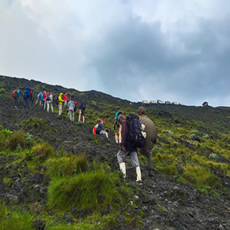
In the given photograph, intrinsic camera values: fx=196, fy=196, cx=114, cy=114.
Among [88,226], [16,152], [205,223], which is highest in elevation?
[16,152]

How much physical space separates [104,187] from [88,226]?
0.95 metres

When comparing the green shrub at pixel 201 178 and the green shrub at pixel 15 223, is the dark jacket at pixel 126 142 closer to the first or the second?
the green shrub at pixel 15 223

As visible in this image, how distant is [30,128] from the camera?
9344 millimetres

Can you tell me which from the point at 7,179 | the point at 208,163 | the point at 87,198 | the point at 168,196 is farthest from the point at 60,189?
the point at 208,163

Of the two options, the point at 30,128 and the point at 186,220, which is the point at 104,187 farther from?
the point at 30,128

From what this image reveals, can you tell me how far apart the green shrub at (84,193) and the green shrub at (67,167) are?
633 millimetres

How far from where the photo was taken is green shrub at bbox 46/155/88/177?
4.47m

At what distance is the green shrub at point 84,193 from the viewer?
3.50m

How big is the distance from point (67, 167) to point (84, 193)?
111 cm

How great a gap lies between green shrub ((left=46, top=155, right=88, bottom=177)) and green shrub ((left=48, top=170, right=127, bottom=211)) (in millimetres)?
633

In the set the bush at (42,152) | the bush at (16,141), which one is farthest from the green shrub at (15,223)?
the bush at (16,141)

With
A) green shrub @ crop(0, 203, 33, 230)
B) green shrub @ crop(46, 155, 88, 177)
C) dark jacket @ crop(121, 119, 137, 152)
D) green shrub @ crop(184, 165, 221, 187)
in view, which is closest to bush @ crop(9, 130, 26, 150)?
green shrub @ crop(46, 155, 88, 177)

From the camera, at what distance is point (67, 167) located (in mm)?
4543

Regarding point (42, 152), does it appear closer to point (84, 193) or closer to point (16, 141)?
point (16, 141)
